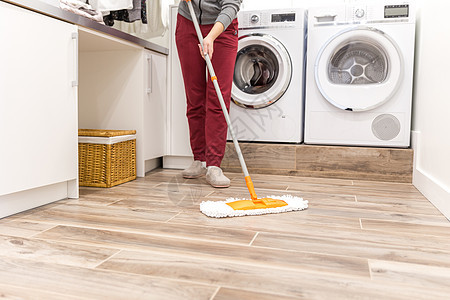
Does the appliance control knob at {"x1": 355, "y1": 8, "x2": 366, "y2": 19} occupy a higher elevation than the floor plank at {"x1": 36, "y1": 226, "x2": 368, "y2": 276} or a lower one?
higher

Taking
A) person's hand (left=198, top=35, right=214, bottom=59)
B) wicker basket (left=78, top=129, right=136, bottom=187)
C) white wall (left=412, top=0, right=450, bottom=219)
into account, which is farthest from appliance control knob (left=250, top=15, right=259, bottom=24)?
wicker basket (left=78, top=129, right=136, bottom=187)

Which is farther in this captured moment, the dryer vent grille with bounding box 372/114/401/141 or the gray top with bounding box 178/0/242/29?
the dryer vent grille with bounding box 372/114/401/141

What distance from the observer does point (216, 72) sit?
7.02 feet

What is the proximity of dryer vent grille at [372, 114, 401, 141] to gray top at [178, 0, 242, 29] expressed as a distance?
1.01m

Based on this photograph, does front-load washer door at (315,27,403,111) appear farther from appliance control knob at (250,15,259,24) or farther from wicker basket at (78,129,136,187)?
wicker basket at (78,129,136,187)

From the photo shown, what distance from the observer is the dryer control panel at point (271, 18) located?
2.46m

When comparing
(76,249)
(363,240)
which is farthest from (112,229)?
(363,240)

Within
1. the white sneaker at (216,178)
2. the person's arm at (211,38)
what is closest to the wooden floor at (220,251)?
the white sneaker at (216,178)

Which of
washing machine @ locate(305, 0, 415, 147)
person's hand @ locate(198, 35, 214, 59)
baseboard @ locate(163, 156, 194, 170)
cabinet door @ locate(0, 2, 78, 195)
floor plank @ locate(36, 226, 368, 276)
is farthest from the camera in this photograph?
baseboard @ locate(163, 156, 194, 170)

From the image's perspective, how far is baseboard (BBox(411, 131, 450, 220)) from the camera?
1.60 metres

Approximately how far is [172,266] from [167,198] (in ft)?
2.67

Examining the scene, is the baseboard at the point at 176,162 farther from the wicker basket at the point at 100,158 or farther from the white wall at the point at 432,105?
the white wall at the point at 432,105

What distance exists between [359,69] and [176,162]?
1.25 metres

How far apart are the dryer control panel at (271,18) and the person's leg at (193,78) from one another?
1.64ft
